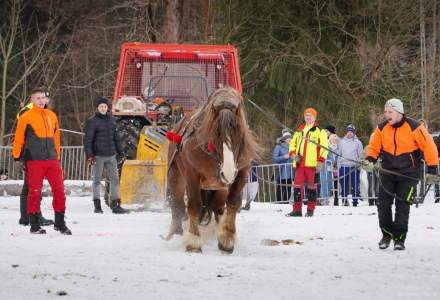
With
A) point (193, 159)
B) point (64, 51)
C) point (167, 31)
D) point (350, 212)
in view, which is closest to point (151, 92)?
point (350, 212)

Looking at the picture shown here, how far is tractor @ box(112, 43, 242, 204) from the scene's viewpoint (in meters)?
16.0

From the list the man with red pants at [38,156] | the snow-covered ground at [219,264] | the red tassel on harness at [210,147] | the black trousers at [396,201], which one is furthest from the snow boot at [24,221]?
the black trousers at [396,201]

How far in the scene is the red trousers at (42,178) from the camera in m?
11.2

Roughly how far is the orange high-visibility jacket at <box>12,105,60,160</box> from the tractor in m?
4.31

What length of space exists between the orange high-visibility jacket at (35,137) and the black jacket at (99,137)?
3722mm

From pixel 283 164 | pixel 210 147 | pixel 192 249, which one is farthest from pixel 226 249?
pixel 283 164

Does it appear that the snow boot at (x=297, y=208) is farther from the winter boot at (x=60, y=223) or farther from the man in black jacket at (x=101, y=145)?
the winter boot at (x=60, y=223)

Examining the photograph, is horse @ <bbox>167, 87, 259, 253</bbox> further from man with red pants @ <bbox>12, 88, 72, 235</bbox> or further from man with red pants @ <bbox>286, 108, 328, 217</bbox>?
man with red pants @ <bbox>286, 108, 328, 217</bbox>

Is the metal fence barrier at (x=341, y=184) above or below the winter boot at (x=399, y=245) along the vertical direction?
above

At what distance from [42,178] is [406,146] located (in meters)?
4.07

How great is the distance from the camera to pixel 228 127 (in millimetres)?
9203

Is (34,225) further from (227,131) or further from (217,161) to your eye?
(227,131)

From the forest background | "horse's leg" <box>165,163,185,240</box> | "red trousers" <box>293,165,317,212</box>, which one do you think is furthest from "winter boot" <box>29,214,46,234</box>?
the forest background

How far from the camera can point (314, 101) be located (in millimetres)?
25062
